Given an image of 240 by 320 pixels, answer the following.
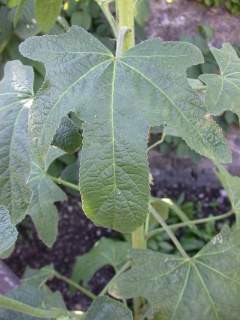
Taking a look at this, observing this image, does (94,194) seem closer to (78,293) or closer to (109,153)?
(109,153)

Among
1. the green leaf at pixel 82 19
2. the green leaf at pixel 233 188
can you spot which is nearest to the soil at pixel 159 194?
the green leaf at pixel 82 19

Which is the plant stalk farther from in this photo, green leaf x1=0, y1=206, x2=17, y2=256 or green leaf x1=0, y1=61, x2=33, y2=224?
green leaf x1=0, y1=206, x2=17, y2=256

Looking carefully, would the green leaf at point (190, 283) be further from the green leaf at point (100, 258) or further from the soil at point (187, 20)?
the soil at point (187, 20)

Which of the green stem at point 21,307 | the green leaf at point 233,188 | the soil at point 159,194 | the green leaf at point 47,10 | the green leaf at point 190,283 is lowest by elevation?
the soil at point 159,194

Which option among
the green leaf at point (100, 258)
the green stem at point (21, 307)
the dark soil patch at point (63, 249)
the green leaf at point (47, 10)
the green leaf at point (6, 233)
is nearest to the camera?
the green leaf at point (6, 233)

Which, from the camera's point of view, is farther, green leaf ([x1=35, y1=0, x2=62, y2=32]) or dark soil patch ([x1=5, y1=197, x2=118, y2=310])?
dark soil patch ([x1=5, y1=197, x2=118, y2=310])

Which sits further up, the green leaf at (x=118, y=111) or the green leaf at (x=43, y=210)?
the green leaf at (x=118, y=111)

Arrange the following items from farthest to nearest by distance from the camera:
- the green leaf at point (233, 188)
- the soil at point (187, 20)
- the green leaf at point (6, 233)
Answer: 1. the soil at point (187, 20)
2. the green leaf at point (233, 188)
3. the green leaf at point (6, 233)

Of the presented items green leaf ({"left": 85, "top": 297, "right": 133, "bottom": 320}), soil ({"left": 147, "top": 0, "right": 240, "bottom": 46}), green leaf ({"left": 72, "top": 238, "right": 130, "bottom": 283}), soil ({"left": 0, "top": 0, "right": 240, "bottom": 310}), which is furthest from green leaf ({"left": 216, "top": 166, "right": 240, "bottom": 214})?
soil ({"left": 147, "top": 0, "right": 240, "bottom": 46})
